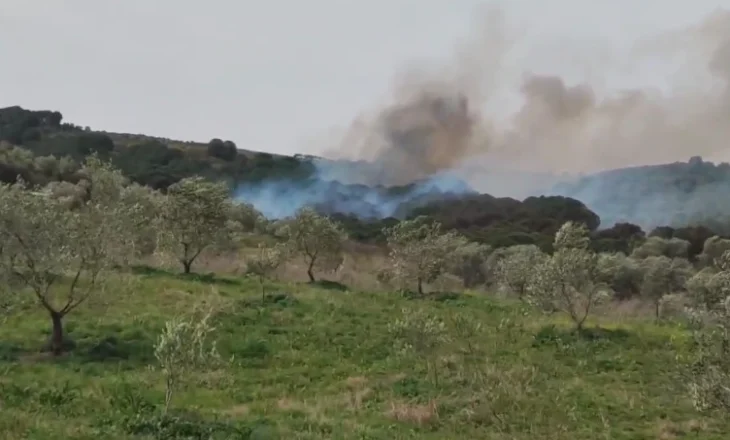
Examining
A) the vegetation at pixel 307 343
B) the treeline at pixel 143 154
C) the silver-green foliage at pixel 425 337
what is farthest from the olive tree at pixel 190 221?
the treeline at pixel 143 154

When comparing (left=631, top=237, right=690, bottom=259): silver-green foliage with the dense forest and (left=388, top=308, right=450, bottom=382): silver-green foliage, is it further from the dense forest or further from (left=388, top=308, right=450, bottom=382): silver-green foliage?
(left=388, top=308, right=450, bottom=382): silver-green foliage

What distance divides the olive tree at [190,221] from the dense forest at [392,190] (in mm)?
51245

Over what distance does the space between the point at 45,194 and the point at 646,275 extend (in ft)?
167

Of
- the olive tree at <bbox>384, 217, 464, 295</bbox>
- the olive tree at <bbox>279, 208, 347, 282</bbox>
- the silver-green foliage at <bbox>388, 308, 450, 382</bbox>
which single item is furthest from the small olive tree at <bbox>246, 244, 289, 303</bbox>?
the silver-green foliage at <bbox>388, 308, 450, 382</bbox>

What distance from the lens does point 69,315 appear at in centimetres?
3084

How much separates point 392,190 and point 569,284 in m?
125

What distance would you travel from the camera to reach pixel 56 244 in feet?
86.3

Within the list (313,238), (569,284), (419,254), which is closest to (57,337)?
(569,284)

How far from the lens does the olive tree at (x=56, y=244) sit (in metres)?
25.7

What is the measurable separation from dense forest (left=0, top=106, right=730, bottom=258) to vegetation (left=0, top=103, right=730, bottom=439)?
5189 cm

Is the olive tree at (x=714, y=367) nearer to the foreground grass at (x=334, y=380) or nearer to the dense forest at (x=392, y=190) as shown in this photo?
the foreground grass at (x=334, y=380)

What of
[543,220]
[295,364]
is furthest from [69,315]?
[543,220]

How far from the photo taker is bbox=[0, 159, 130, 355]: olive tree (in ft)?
84.4

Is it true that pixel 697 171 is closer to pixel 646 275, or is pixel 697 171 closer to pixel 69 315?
pixel 646 275
